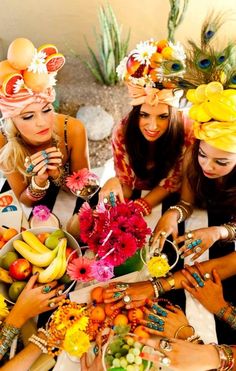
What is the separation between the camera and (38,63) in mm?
1500

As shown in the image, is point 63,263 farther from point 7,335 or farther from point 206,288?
point 206,288

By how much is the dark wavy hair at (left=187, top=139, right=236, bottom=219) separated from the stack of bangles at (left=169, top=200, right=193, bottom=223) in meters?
0.05

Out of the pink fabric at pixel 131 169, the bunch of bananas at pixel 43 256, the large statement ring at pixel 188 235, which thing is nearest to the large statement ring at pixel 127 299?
the bunch of bananas at pixel 43 256

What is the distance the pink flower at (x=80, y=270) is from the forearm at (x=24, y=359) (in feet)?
0.78

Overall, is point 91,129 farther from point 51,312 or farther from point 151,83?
point 51,312

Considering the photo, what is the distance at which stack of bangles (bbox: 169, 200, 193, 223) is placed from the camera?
5.29ft

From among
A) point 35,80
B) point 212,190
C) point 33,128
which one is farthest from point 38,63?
point 212,190

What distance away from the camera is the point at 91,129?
10.2 feet

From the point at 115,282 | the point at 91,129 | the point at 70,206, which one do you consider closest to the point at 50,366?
the point at 115,282

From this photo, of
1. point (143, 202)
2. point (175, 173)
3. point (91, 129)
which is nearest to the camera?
point (143, 202)

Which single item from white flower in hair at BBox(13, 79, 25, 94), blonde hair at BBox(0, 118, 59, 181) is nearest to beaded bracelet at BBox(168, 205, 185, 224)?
blonde hair at BBox(0, 118, 59, 181)

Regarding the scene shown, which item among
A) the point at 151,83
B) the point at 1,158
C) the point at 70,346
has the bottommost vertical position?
the point at 70,346

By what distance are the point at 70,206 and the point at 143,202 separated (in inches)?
11.6

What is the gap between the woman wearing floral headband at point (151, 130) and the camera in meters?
1.51
